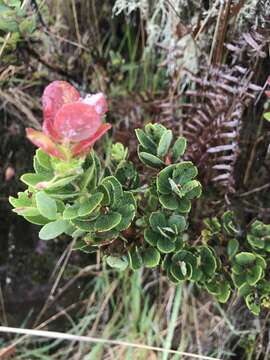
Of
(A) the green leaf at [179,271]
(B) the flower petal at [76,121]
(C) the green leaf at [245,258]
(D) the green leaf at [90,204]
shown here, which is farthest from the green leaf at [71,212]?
(C) the green leaf at [245,258]

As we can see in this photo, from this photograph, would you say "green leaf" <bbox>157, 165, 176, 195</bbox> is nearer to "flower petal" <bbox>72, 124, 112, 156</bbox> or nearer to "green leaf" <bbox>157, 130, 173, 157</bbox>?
"green leaf" <bbox>157, 130, 173, 157</bbox>

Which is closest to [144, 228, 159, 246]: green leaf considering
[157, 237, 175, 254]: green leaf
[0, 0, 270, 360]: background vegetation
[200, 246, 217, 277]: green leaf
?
[157, 237, 175, 254]: green leaf

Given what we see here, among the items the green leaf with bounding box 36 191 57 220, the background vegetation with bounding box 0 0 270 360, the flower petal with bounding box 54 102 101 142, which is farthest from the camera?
the background vegetation with bounding box 0 0 270 360

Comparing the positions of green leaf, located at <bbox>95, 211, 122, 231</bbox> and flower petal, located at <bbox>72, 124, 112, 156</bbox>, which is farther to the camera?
green leaf, located at <bbox>95, 211, 122, 231</bbox>

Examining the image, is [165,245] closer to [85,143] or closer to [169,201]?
[169,201]

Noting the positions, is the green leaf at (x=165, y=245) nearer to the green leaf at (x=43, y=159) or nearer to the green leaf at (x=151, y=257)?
the green leaf at (x=151, y=257)
